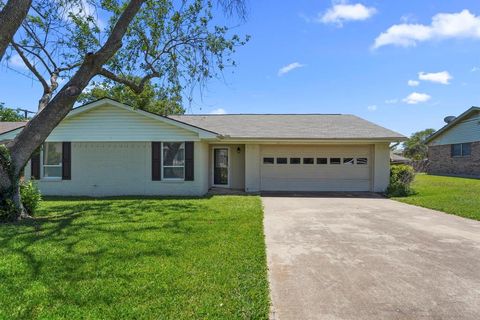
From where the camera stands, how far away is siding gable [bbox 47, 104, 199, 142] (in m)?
13.6

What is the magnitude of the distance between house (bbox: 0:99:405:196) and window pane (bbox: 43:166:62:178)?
1.5 inches

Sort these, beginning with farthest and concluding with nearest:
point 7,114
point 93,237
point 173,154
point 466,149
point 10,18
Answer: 1. point 7,114
2. point 466,149
3. point 173,154
4. point 10,18
5. point 93,237

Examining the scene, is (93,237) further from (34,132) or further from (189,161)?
(189,161)

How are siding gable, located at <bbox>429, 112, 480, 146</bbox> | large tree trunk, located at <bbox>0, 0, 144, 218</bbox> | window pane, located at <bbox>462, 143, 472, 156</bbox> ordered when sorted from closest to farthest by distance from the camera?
large tree trunk, located at <bbox>0, 0, 144, 218</bbox> < siding gable, located at <bbox>429, 112, 480, 146</bbox> < window pane, located at <bbox>462, 143, 472, 156</bbox>

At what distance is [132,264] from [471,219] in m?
8.72

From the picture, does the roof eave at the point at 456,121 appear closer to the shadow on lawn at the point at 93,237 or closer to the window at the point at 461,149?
the window at the point at 461,149

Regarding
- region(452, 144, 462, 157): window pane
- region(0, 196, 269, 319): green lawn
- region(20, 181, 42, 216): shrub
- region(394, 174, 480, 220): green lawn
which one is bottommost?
region(0, 196, 269, 319): green lawn

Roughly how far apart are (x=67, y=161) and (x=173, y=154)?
14.7 ft

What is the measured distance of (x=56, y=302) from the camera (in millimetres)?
3631

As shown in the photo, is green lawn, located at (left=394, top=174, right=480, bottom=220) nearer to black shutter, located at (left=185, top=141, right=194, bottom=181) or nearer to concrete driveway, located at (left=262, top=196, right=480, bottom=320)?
concrete driveway, located at (left=262, top=196, right=480, bottom=320)

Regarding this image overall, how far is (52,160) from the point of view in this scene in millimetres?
14148

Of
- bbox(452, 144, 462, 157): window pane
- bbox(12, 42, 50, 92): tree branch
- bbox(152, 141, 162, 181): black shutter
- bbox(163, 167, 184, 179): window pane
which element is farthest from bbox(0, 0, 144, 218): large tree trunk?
bbox(452, 144, 462, 157): window pane

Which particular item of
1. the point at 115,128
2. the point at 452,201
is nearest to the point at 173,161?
the point at 115,128

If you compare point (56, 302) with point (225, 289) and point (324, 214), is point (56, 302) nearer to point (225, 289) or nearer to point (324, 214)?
point (225, 289)
